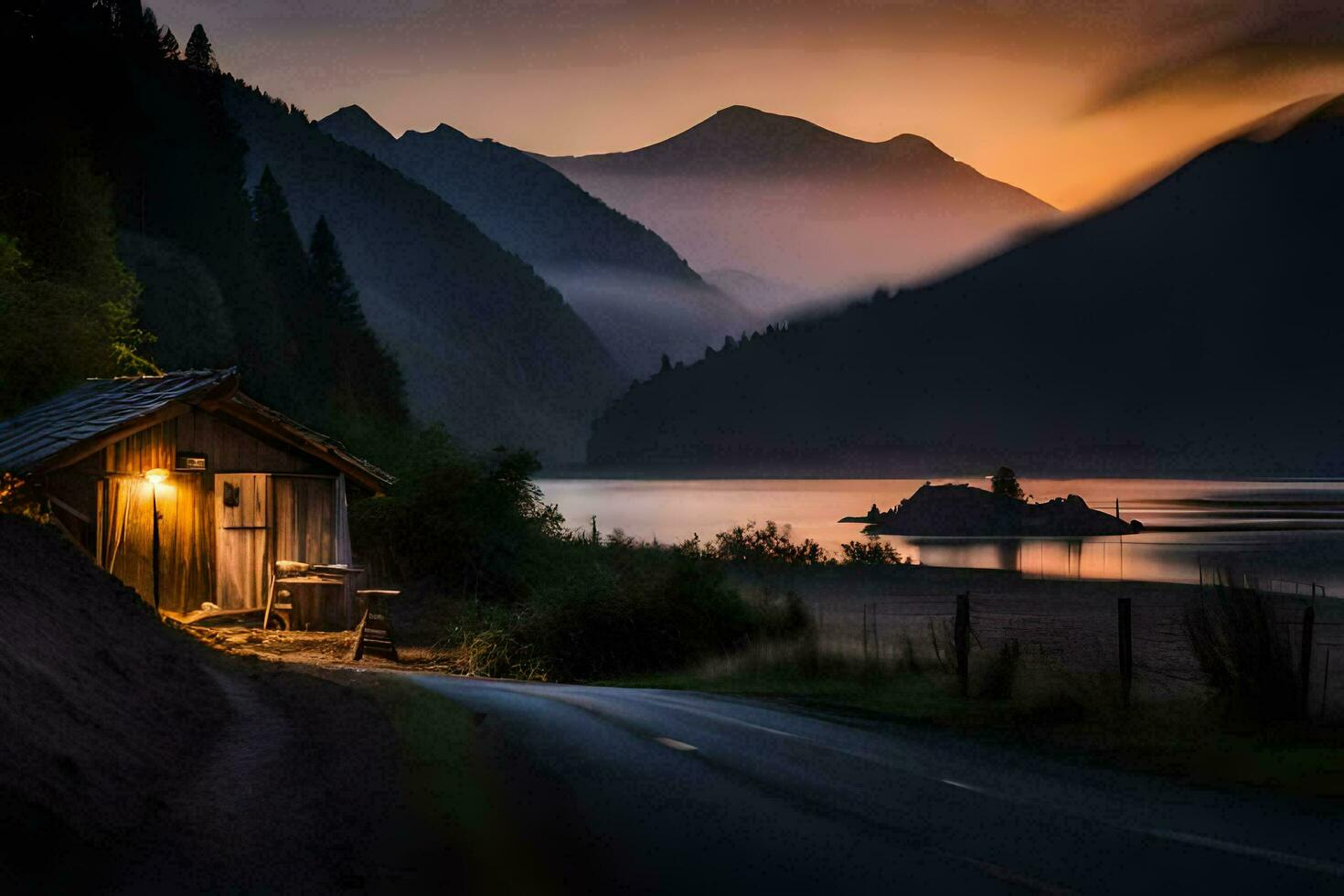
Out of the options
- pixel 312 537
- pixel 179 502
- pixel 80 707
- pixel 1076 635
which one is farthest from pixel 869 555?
pixel 80 707

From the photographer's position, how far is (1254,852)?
8.66 meters

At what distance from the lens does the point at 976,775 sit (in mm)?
11617

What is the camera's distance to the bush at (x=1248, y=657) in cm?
1545

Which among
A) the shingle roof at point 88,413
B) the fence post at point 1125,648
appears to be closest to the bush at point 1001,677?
the fence post at point 1125,648

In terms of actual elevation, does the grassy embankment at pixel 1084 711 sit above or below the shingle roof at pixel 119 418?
below

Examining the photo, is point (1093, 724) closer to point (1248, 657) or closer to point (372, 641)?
point (1248, 657)

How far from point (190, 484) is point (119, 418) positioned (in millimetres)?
2637

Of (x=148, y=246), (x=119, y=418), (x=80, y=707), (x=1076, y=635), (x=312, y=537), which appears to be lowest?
(x=1076, y=635)

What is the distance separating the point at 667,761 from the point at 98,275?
2210 inches

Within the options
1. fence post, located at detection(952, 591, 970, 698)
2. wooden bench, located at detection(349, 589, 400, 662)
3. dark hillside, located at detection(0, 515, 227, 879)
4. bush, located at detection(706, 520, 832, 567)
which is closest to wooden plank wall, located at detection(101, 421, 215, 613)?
wooden bench, located at detection(349, 589, 400, 662)

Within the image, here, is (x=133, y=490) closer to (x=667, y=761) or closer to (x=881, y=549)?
(x=667, y=761)

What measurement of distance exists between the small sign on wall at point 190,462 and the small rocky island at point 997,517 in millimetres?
84749

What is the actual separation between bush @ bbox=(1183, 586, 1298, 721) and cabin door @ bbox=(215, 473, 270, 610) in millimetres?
20349

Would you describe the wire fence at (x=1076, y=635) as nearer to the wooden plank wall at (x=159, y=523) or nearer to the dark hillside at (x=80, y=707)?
the dark hillside at (x=80, y=707)
